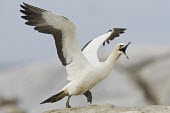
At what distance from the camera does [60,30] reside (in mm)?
10836

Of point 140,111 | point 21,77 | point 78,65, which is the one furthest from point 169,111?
point 21,77

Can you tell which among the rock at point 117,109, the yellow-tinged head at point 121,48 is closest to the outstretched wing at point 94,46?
the yellow-tinged head at point 121,48

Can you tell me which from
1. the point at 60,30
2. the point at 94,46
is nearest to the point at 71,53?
the point at 60,30

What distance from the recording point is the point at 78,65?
1116 centimetres

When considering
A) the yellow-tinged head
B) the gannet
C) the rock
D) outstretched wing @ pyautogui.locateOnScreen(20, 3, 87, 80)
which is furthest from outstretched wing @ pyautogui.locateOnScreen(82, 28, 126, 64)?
the rock

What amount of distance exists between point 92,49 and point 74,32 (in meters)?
1.17

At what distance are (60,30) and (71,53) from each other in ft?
1.47

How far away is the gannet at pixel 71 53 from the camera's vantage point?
10734 mm

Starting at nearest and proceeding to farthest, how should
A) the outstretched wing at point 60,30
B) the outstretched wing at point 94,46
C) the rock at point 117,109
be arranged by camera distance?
the rock at point 117,109, the outstretched wing at point 60,30, the outstretched wing at point 94,46

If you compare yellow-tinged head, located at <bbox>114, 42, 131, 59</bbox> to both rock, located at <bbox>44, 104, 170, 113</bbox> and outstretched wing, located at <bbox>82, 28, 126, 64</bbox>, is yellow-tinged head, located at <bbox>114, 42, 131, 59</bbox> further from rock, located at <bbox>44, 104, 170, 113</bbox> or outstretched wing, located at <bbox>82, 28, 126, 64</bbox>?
rock, located at <bbox>44, 104, 170, 113</bbox>

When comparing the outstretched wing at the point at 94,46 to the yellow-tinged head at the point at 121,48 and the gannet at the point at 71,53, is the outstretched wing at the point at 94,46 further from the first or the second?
the yellow-tinged head at the point at 121,48

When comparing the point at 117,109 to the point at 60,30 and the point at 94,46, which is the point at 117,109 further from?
the point at 94,46

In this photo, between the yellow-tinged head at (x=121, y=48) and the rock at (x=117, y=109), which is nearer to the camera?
the rock at (x=117, y=109)

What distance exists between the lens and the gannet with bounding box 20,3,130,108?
1073cm
